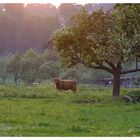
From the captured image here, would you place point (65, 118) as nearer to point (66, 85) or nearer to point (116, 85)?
point (116, 85)

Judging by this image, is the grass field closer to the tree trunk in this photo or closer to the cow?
the tree trunk

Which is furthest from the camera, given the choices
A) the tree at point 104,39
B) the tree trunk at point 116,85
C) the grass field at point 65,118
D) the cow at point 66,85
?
the cow at point 66,85

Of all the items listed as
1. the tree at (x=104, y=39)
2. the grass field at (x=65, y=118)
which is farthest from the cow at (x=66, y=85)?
the tree at (x=104, y=39)

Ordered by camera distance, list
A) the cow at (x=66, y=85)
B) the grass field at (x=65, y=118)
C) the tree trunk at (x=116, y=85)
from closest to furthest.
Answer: the grass field at (x=65, y=118), the tree trunk at (x=116, y=85), the cow at (x=66, y=85)

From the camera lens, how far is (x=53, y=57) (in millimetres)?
18891

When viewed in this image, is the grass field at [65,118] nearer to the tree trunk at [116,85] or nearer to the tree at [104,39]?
the tree trunk at [116,85]

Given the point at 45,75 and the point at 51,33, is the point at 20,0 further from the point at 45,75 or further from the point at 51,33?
the point at 45,75

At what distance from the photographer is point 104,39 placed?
13.8 meters

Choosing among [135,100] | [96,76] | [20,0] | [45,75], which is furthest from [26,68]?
[20,0]

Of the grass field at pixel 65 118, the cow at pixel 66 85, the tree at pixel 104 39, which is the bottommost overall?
the grass field at pixel 65 118

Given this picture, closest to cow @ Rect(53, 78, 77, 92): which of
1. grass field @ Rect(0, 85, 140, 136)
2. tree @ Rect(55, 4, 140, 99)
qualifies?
grass field @ Rect(0, 85, 140, 136)

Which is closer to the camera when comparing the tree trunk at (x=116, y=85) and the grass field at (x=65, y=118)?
the grass field at (x=65, y=118)

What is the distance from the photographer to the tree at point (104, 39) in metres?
13.3

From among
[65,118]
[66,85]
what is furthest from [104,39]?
[65,118]
